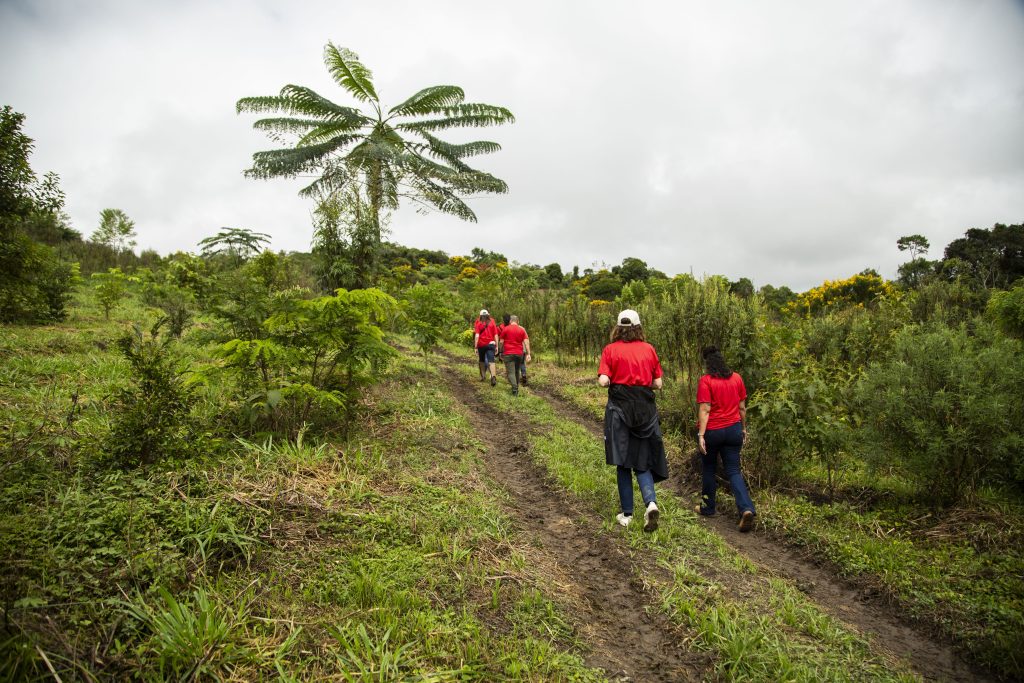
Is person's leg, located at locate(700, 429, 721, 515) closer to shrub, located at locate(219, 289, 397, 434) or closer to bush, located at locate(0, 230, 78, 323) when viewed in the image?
shrub, located at locate(219, 289, 397, 434)

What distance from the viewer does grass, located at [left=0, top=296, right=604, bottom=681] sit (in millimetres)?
2229

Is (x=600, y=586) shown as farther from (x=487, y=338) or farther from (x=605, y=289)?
(x=605, y=289)

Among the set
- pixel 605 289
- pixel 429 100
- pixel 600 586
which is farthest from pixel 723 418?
pixel 605 289

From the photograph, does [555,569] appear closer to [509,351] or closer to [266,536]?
[266,536]

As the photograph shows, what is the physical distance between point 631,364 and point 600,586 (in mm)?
2112

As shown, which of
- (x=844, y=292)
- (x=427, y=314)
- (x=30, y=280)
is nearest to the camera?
(x=30, y=280)

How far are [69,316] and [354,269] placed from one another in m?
7.03

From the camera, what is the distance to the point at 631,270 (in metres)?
45.8

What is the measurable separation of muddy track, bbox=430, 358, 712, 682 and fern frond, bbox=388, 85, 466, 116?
13.9 m

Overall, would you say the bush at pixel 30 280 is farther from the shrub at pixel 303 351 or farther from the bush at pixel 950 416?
the bush at pixel 950 416

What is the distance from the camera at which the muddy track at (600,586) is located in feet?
9.25

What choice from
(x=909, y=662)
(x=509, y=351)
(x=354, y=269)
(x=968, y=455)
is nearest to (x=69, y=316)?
(x=354, y=269)

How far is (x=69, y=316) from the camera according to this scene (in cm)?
1094

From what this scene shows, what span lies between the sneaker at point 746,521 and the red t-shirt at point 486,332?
7848 millimetres
